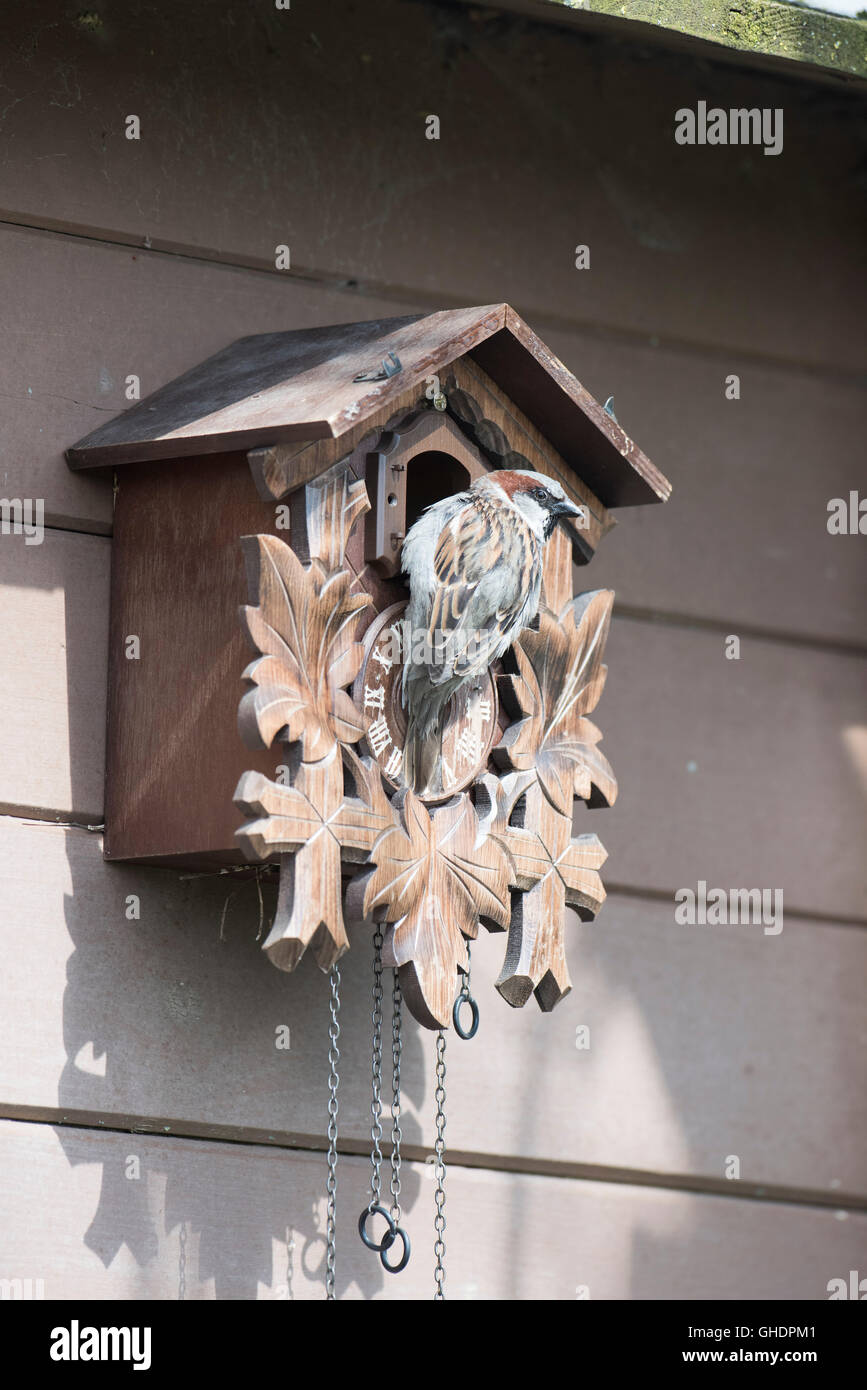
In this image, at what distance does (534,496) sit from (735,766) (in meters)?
0.65

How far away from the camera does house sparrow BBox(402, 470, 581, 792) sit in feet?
5.93

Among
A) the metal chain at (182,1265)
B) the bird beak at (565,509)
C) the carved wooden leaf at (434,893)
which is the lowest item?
the metal chain at (182,1265)

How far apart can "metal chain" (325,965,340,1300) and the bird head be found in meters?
0.48

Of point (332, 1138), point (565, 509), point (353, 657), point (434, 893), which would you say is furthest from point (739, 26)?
point (332, 1138)

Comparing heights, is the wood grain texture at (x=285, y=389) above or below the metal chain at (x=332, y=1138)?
above

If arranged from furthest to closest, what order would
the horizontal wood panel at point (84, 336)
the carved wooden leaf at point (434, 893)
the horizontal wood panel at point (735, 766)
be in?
the horizontal wood panel at point (735, 766) → the horizontal wood panel at point (84, 336) → the carved wooden leaf at point (434, 893)

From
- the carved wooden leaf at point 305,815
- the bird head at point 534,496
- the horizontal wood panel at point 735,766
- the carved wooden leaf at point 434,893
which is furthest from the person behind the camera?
the horizontal wood panel at point 735,766

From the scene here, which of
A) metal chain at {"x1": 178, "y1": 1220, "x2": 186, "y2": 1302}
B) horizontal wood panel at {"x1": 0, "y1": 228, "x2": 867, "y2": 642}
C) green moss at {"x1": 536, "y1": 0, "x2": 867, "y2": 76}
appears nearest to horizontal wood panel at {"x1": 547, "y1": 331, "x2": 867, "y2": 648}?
horizontal wood panel at {"x1": 0, "y1": 228, "x2": 867, "y2": 642}

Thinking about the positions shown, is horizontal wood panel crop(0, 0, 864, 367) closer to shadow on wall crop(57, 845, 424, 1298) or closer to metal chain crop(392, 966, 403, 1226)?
shadow on wall crop(57, 845, 424, 1298)

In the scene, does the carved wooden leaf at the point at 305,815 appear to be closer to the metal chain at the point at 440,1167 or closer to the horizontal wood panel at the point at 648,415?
the metal chain at the point at 440,1167

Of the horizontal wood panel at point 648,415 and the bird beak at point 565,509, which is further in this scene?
the horizontal wood panel at point 648,415

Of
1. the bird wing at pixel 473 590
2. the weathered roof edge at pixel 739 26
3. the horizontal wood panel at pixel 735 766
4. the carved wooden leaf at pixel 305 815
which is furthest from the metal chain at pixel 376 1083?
the weathered roof edge at pixel 739 26

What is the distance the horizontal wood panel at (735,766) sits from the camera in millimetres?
2312

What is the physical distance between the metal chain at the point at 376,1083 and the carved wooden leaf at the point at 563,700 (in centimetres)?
24
